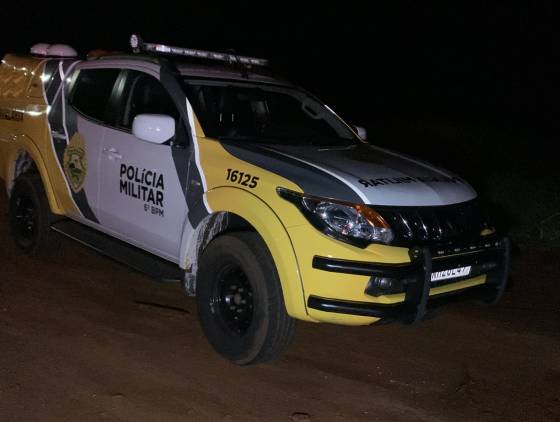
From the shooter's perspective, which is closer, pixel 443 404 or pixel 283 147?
pixel 443 404

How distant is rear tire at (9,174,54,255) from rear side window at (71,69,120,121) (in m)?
0.84

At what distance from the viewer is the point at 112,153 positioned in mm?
5070

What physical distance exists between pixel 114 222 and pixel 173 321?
884 mm

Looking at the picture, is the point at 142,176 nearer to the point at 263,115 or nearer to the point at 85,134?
the point at 85,134

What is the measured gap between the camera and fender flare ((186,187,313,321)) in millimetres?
3826

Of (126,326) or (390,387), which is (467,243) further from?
(126,326)

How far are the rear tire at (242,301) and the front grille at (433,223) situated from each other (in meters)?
0.73

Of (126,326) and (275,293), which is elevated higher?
(275,293)

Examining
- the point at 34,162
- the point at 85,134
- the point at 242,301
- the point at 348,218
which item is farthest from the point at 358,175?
the point at 34,162

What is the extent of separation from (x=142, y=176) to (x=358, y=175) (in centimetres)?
154

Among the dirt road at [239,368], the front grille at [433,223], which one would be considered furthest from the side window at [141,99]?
the front grille at [433,223]

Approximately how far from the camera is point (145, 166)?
4773mm

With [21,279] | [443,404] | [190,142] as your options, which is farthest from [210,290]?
[21,279]

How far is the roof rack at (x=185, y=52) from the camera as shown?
5.15 m
